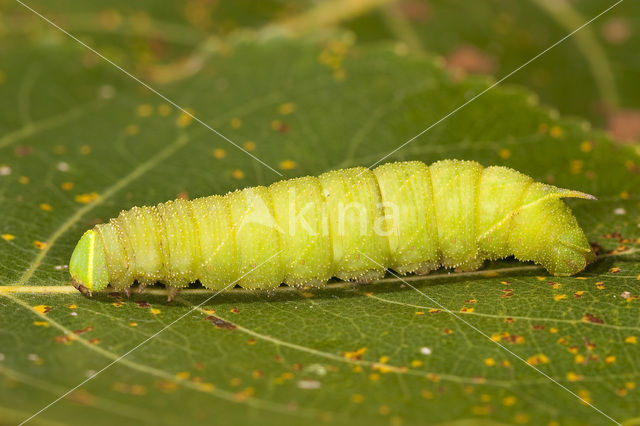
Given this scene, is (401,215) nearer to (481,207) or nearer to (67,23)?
(481,207)

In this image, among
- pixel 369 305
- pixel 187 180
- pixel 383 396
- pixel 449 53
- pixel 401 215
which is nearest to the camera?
pixel 383 396

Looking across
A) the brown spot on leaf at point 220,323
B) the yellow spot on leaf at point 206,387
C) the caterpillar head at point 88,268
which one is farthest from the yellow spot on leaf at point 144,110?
the yellow spot on leaf at point 206,387

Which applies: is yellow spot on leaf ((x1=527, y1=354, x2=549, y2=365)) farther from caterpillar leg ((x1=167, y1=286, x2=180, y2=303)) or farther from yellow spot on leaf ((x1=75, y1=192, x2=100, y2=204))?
yellow spot on leaf ((x1=75, y1=192, x2=100, y2=204))

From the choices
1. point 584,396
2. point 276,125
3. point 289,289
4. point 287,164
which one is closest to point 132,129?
point 276,125

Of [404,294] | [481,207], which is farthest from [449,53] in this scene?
[404,294]

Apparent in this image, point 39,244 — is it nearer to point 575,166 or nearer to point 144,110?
point 144,110

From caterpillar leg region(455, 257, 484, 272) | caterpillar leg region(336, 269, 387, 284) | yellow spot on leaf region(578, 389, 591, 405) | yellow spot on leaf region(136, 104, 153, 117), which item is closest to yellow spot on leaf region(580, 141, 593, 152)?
caterpillar leg region(455, 257, 484, 272)

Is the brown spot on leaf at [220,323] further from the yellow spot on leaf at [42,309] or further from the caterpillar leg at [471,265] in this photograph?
the caterpillar leg at [471,265]
